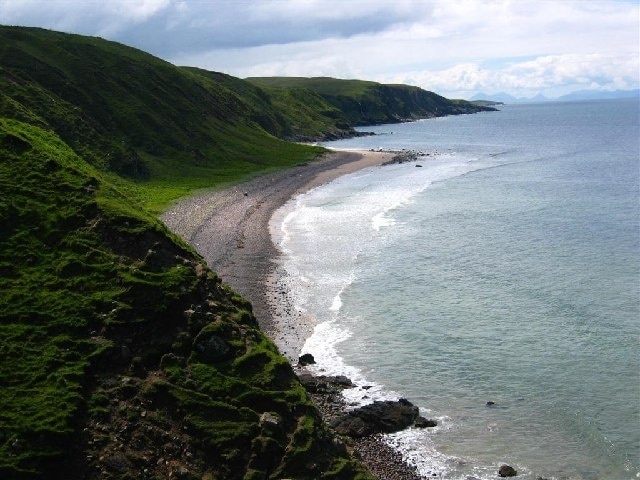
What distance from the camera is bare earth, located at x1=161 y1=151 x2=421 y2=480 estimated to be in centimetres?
2650

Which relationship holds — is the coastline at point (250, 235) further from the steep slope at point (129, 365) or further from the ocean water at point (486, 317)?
the steep slope at point (129, 365)

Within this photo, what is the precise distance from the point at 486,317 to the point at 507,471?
18.3 m

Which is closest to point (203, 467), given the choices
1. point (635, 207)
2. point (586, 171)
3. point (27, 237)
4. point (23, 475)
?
point (23, 475)

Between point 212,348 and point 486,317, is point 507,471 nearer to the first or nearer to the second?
point 212,348

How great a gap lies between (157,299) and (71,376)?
14.5ft

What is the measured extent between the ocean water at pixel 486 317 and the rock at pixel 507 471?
46cm

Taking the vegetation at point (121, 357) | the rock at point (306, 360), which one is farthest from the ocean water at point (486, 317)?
the vegetation at point (121, 357)

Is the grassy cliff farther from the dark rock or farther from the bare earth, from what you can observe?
the dark rock

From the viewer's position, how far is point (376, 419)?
91.0ft

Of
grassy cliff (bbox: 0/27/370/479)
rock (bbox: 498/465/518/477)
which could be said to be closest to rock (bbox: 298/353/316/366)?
grassy cliff (bbox: 0/27/370/479)

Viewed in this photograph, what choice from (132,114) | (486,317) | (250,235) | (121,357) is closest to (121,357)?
(121,357)

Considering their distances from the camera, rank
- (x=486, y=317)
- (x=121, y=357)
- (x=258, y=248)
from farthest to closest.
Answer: (x=258, y=248)
(x=486, y=317)
(x=121, y=357)

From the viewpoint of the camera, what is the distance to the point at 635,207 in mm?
78875

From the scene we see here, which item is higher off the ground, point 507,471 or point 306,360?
point 306,360
